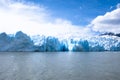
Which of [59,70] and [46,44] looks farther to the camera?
[46,44]

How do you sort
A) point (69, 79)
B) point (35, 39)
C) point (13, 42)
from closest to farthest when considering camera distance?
point (69, 79) → point (13, 42) → point (35, 39)

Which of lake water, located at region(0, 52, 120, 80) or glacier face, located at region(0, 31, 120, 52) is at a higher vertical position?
glacier face, located at region(0, 31, 120, 52)

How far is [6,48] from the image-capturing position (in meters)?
61.0

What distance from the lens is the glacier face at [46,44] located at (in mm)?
59312

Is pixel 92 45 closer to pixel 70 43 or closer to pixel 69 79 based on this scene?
pixel 70 43

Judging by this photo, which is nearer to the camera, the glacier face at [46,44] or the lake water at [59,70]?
the lake water at [59,70]

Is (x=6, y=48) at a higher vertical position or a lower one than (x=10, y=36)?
lower

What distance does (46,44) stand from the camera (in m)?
63.0

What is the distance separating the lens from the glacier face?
5931 cm

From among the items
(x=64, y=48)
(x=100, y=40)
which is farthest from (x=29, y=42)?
(x=100, y=40)

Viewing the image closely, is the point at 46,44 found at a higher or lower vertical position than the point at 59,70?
higher

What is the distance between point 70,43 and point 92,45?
10.8 metres

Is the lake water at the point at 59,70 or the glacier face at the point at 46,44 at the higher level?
the glacier face at the point at 46,44

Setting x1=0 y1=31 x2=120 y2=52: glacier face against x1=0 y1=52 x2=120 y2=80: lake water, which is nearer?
x1=0 y1=52 x2=120 y2=80: lake water
